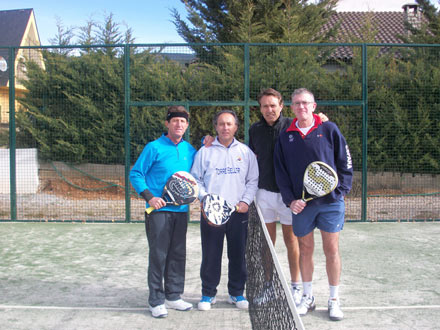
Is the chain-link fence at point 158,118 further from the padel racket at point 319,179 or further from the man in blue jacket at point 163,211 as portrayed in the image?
the padel racket at point 319,179

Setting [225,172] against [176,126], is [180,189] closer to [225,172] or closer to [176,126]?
[225,172]

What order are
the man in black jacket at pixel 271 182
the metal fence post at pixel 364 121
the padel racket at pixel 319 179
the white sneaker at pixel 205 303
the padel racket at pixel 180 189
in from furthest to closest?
the metal fence post at pixel 364 121 < the man in black jacket at pixel 271 182 < the white sneaker at pixel 205 303 < the padel racket at pixel 180 189 < the padel racket at pixel 319 179

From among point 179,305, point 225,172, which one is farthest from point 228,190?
point 179,305

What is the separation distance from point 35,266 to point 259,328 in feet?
9.21

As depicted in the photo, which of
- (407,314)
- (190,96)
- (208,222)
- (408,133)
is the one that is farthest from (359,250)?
(190,96)

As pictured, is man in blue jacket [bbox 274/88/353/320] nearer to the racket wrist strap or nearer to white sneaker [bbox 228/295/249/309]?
white sneaker [bbox 228/295/249/309]

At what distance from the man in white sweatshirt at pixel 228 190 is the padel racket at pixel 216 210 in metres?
0.09

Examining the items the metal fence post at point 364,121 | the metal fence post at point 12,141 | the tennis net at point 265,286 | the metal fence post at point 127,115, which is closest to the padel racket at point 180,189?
the tennis net at point 265,286

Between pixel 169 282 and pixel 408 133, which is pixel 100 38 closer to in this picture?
pixel 408 133

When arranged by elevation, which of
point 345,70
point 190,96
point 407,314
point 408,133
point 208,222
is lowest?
point 407,314

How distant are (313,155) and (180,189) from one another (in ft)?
3.27

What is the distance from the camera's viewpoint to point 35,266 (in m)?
4.75

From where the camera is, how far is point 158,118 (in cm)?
737

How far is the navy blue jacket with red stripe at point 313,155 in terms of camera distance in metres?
3.32
